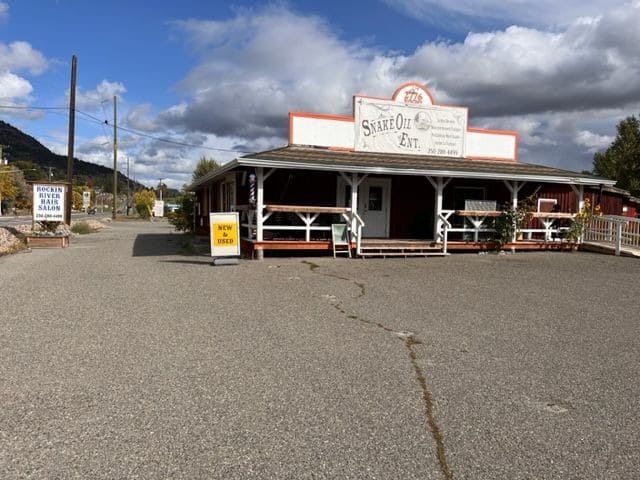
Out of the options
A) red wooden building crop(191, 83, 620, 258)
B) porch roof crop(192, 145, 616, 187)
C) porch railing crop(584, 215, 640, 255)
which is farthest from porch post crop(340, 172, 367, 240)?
porch railing crop(584, 215, 640, 255)

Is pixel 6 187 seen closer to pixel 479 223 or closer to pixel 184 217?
pixel 184 217

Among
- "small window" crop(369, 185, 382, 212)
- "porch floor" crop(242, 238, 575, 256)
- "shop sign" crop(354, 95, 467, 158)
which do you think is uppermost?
"shop sign" crop(354, 95, 467, 158)

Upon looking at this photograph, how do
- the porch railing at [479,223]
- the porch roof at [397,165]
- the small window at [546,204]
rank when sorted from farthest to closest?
the small window at [546,204]
the porch railing at [479,223]
the porch roof at [397,165]

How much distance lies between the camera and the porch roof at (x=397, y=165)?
13.7 metres

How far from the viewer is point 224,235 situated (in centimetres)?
1256

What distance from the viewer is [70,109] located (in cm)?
2480

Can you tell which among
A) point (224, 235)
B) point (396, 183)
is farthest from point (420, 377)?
point (396, 183)

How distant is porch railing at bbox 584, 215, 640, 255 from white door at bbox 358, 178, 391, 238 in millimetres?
6695

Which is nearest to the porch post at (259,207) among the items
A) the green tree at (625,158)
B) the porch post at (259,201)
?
the porch post at (259,201)

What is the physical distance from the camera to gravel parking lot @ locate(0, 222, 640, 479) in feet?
10.8

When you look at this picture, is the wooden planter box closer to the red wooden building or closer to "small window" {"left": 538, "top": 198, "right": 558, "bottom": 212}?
the red wooden building

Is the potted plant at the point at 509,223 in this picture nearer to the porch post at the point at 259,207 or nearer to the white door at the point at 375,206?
the white door at the point at 375,206

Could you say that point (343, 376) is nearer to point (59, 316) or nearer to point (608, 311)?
point (59, 316)

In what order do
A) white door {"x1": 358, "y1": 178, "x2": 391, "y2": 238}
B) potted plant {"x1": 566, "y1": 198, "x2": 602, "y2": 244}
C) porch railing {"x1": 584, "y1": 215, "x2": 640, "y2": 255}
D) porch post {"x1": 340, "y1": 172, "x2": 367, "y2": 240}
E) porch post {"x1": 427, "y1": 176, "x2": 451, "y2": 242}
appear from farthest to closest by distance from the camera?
white door {"x1": 358, "y1": 178, "x2": 391, "y2": 238} → potted plant {"x1": 566, "y1": 198, "x2": 602, "y2": 244} → porch railing {"x1": 584, "y1": 215, "x2": 640, "y2": 255} → porch post {"x1": 427, "y1": 176, "x2": 451, "y2": 242} → porch post {"x1": 340, "y1": 172, "x2": 367, "y2": 240}
